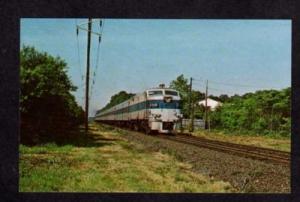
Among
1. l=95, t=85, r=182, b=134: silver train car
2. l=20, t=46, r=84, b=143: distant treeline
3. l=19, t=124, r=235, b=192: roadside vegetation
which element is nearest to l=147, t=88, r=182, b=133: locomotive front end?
l=95, t=85, r=182, b=134: silver train car

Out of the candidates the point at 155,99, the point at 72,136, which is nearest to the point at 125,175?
the point at 72,136

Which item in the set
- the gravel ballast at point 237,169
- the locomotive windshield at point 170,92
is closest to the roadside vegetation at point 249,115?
the locomotive windshield at point 170,92

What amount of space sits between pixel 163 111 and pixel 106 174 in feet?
35.7

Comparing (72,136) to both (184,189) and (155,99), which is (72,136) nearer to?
(155,99)

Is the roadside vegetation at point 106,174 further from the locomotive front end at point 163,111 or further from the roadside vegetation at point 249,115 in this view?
the roadside vegetation at point 249,115

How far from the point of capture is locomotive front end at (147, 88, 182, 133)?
22031mm

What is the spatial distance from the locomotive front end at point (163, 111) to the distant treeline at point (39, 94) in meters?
5.12

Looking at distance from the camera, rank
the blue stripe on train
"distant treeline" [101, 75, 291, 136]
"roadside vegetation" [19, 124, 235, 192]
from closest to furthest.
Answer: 1. "roadside vegetation" [19, 124, 235, 192]
2. the blue stripe on train
3. "distant treeline" [101, 75, 291, 136]

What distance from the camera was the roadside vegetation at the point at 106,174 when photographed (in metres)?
11.2

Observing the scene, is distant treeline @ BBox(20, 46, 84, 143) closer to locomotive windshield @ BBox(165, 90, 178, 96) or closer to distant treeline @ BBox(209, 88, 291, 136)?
locomotive windshield @ BBox(165, 90, 178, 96)

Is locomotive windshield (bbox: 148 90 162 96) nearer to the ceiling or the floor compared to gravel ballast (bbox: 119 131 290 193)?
nearer to the ceiling

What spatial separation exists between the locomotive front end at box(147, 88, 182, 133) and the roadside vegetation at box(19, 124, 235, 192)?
7.24m

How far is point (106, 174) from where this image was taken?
39.7 feet

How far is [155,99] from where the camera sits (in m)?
23.4
